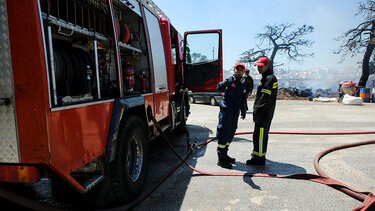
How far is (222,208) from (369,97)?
1895 cm

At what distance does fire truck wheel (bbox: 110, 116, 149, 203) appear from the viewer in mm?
2559

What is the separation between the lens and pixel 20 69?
1661 millimetres

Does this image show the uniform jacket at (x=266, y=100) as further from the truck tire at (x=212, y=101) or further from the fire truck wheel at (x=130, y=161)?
the truck tire at (x=212, y=101)

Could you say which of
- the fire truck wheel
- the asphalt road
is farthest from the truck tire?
the fire truck wheel

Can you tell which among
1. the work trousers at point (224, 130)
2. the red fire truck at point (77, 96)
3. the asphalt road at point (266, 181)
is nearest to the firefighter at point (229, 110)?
the work trousers at point (224, 130)

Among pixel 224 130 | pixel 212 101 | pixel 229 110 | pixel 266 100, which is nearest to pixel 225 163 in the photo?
pixel 224 130

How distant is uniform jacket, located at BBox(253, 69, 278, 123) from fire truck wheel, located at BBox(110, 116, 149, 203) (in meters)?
1.89

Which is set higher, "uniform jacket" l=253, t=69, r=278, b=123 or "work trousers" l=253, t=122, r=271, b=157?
"uniform jacket" l=253, t=69, r=278, b=123

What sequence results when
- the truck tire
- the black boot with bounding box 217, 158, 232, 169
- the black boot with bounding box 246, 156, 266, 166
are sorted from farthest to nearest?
the truck tire < the black boot with bounding box 246, 156, 266, 166 < the black boot with bounding box 217, 158, 232, 169

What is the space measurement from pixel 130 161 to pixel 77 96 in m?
1.26

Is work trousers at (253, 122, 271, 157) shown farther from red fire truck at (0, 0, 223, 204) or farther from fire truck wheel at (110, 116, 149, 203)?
fire truck wheel at (110, 116, 149, 203)

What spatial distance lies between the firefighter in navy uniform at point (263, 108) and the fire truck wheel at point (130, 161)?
74.4 inches

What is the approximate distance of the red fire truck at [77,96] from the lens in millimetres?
1655

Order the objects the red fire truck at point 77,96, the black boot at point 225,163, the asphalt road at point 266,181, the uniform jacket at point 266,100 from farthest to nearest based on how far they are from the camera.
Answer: the black boot at point 225,163 → the uniform jacket at point 266,100 → the asphalt road at point 266,181 → the red fire truck at point 77,96
